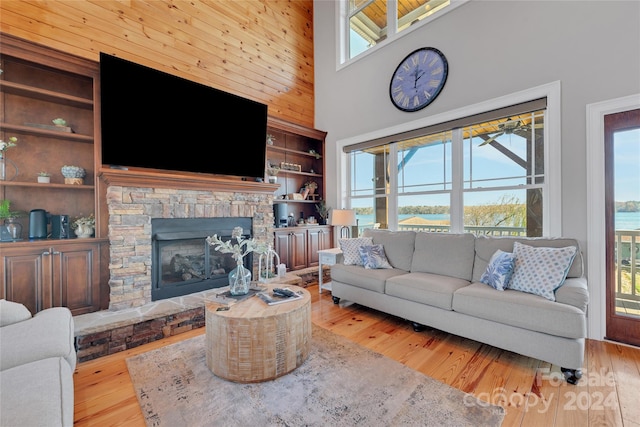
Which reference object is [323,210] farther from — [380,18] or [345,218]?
[380,18]

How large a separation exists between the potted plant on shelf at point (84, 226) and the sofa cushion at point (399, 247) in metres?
3.17

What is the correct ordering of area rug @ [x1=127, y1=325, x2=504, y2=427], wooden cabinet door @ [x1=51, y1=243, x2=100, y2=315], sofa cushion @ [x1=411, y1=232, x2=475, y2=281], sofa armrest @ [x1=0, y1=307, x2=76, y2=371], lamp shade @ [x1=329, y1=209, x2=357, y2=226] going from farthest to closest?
lamp shade @ [x1=329, y1=209, x2=357, y2=226], sofa cushion @ [x1=411, y1=232, x2=475, y2=281], wooden cabinet door @ [x1=51, y1=243, x2=100, y2=315], area rug @ [x1=127, y1=325, x2=504, y2=427], sofa armrest @ [x1=0, y1=307, x2=76, y2=371]

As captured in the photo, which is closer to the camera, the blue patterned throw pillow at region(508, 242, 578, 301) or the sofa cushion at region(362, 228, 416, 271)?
the blue patterned throw pillow at region(508, 242, 578, 301)

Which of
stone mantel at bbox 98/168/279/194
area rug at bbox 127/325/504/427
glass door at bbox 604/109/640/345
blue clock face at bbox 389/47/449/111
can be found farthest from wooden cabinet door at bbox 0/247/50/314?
glass door at bbox 604/109/640/345

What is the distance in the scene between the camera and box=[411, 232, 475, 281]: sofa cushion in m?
2.88

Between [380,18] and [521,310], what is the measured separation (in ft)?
15.4

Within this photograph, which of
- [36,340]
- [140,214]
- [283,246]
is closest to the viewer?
[36,340]

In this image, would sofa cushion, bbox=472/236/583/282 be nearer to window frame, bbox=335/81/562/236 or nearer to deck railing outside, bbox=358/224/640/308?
window frame, bbox=335/81/562/236

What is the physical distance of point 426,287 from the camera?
2.61m

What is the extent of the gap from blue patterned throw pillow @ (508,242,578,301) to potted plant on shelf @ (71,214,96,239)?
13.2 ft

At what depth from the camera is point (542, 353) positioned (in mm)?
1984

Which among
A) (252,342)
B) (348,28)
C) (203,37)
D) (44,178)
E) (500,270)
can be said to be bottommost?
(252,342)

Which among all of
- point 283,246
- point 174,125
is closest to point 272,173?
point 283,246

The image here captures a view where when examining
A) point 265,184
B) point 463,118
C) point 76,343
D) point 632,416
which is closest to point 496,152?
point 463,118
